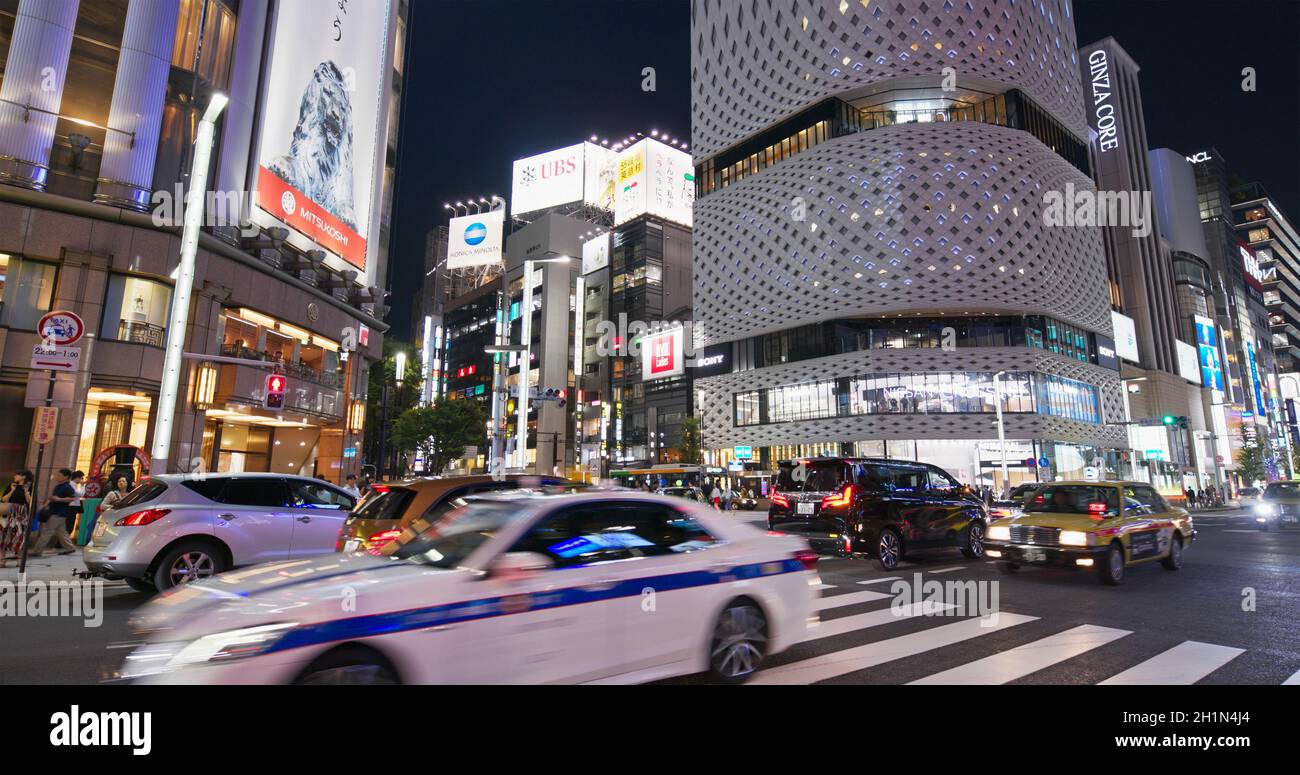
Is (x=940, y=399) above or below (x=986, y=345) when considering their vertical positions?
below

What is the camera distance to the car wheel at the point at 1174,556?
11.3 metres

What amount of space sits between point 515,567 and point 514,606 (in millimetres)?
240

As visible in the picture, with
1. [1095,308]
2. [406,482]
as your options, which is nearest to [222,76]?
[406,482]

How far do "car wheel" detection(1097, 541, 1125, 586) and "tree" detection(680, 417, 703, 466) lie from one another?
5975 cm

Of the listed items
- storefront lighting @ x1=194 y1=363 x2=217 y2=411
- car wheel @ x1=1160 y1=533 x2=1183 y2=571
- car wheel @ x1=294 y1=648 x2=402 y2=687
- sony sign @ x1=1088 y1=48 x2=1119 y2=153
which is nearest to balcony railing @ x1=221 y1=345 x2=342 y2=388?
storefront lighting @ x1=194 y1=363 x2=217 y2=411

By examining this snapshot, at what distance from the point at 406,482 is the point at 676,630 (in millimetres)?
4926

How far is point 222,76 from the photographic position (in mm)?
24281

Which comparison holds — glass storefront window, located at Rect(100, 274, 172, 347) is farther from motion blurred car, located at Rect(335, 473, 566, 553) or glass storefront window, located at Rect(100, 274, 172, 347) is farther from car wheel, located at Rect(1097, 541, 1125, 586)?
car wheel, located at Rect(1097, 541, 1125, 586)

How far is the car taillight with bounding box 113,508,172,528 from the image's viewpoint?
8.33 m

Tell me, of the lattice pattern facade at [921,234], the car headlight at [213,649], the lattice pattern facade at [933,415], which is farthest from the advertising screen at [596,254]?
the car headlight at [213,649]

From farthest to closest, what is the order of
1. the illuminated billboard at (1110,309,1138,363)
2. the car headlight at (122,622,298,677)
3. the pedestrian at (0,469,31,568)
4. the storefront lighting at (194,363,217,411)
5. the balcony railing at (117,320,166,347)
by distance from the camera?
the illuminated billboard at (1110,309,1138,363) < the storefront lighting at (194,363,217,411) < the balcony railing at (117,320,166,347) < the pedestrian at (0,469,31,568) < the car headlight at (122,622,298,677)

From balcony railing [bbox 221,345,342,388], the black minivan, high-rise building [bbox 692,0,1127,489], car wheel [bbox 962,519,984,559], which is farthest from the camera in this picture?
high-rise building [bbox 692,0,1127,489]

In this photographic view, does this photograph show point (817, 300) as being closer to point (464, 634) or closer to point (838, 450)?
point (838, 450)

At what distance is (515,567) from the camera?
13.3 feet
